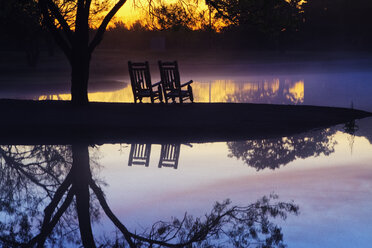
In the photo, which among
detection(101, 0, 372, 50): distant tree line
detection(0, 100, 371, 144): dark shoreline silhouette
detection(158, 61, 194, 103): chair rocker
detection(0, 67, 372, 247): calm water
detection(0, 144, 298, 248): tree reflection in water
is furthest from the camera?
detection(101, 0, 372, 50): distant tree line

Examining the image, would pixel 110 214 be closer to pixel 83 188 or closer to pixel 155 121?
pixel 83 188

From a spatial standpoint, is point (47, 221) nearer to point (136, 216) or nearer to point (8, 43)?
point (136, 216)

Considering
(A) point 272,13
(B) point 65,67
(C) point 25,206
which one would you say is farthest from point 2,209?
(B) point 65,67

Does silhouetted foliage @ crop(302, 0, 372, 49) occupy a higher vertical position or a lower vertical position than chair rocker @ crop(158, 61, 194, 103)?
higher

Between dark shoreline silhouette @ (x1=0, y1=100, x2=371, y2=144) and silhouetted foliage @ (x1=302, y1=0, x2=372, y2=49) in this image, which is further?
silhouetted foliage @ (x1=302, y1=0, x2=372, y2=49)

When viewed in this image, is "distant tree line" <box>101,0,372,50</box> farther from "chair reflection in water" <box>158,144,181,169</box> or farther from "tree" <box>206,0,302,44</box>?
"chair reflection in water" <box>158,144,181,169</box>

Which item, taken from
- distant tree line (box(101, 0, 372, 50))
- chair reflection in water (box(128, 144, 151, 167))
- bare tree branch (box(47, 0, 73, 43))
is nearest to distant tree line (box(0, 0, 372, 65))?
distant tree line (box(101, 0, 372, 50))

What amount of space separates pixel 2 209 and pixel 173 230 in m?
2.38

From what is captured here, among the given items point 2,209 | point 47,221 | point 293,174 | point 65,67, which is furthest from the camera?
point 65,67

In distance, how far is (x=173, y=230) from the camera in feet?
21.6

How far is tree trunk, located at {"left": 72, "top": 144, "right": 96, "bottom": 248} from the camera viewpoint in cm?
648

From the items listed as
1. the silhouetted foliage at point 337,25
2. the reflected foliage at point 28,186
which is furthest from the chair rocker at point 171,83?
the silhouetted foliage at point 337,25

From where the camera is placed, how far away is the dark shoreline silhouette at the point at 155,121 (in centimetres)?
1336

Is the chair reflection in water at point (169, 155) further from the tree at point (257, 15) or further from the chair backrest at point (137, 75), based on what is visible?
the tree at point (257, 15)
